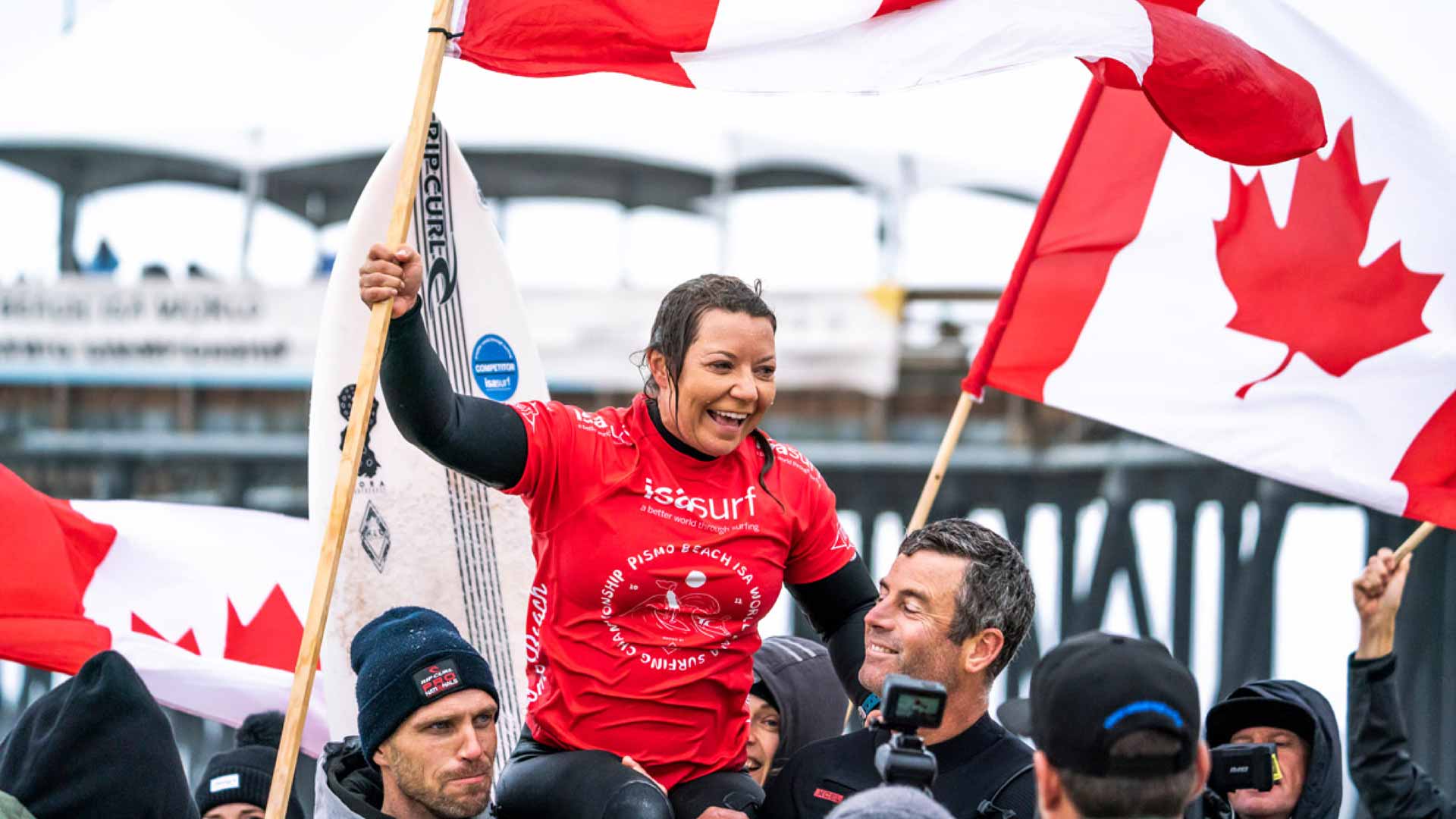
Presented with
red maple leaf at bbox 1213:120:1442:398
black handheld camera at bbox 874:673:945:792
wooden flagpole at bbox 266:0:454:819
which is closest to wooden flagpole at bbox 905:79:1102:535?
red maple leaf at bbox 1213:120:1442:398

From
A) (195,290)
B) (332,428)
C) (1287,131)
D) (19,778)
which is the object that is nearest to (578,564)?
(19,778)

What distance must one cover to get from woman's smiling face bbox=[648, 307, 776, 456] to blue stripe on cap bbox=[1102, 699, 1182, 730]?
1103 millimetres

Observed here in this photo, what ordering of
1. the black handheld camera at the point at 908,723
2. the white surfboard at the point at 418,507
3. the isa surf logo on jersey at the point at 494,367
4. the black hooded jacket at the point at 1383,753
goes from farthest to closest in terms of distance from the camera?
the isa surf logo on jersey at the point at 494,367, the white surfboard at the point at 418,507, the black hooded jacket at the point at 1383,753, the black handheld camera at the point at 908,723

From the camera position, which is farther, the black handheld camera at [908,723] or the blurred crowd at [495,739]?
the blurred crowd at [495,739]

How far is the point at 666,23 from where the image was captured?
3.20 metres

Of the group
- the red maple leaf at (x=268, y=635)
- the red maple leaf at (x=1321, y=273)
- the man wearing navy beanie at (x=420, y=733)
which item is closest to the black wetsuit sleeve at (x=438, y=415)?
the man wearing navy beanie at (x=420, y=733)

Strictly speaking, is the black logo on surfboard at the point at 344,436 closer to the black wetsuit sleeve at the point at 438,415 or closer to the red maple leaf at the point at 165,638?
the black wetsuit sleeve at the point at 438,415

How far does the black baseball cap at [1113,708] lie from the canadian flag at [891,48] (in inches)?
63.4

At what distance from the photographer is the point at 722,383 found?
287 centimetres

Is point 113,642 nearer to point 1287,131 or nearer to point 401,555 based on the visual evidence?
point 401,555

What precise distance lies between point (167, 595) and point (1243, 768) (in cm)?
348

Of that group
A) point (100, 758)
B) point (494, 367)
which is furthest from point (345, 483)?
point (494, 367)

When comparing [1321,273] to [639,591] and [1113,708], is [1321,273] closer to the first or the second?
[639,591]

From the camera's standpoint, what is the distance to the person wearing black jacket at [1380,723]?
3480 millimetres
